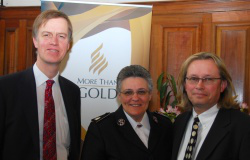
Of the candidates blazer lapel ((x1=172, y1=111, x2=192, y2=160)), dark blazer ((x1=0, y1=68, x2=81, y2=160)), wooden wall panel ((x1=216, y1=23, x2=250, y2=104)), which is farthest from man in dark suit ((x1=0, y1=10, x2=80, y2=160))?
wooden wall panel ((x1=216, y1=23, x2=250, y2=104))

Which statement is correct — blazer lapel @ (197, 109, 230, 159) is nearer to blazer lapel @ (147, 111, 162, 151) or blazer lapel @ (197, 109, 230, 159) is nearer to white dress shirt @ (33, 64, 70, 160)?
blazer lapel @ (147, 111, 162, 151)

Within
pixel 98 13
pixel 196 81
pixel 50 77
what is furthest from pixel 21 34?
pixel 196 81

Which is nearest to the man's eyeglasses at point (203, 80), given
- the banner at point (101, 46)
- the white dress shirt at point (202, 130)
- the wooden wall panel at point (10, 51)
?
the white dress shirt at point (202, 130)

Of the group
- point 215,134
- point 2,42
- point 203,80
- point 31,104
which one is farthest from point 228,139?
point 2,42

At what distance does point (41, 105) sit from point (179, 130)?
2.90ft

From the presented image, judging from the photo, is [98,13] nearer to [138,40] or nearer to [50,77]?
[138,40]

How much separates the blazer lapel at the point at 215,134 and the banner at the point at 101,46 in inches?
67.8

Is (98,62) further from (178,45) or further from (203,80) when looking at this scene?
(203,80)

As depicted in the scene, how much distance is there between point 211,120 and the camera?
6.02 feet

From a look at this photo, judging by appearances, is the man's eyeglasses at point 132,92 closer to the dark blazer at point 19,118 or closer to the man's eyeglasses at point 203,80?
the man's eyeglasses at point 203,80

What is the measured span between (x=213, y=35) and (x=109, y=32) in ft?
4.08

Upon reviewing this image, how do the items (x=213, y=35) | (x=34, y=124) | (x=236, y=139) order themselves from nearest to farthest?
(x=236, y=139) < (x=34, y=124) < (x=213, y=35)

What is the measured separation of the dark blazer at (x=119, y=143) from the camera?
1.84 metres

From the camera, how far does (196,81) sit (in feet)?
5.98
